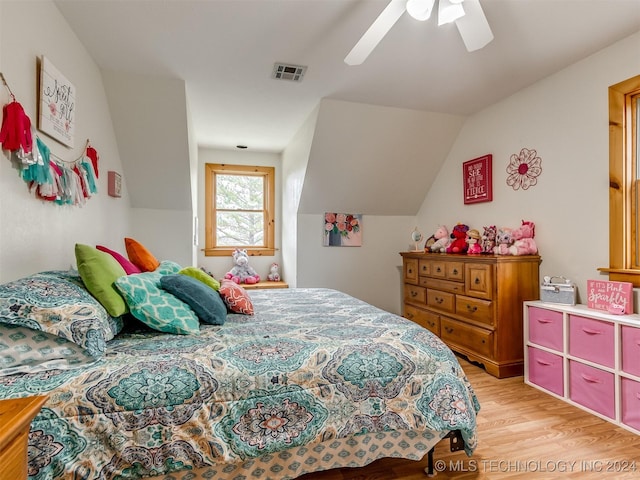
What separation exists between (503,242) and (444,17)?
1943 millimetres

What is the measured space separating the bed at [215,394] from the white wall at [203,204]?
10.2 feet

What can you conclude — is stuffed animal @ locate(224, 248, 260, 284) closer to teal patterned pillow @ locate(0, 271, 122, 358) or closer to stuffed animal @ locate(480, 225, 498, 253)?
stuffed animal @ locate(480, 225, 498, 253)

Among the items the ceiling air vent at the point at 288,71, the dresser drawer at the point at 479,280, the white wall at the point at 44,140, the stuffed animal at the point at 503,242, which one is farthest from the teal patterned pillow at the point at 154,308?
the stuffed animal at the point at 503,242

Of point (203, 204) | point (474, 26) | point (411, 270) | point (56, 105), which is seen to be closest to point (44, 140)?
point (56, 105)

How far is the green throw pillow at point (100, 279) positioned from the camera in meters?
1.50

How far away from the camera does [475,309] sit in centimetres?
288

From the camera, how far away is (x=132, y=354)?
4.39 ft

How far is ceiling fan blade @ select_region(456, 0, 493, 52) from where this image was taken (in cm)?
162

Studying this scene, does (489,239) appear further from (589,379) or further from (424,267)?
(589,379)

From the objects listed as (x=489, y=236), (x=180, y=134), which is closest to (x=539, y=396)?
(x=489, y=236)

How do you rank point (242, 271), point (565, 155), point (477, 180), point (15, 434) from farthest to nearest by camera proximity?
point (242, 271) < point (477, 180) < point (565, 155) < point (15, 434)

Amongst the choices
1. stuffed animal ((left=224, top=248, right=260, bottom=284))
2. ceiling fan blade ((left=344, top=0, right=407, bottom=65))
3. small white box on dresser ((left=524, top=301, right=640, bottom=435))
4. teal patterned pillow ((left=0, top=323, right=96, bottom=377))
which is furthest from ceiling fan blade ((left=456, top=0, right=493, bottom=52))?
stuffed animal ((left=224, top=248, right=260, bottom=284))

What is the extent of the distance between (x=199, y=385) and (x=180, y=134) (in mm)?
2604

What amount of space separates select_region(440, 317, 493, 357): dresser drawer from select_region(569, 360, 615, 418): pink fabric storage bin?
1.88 feet
